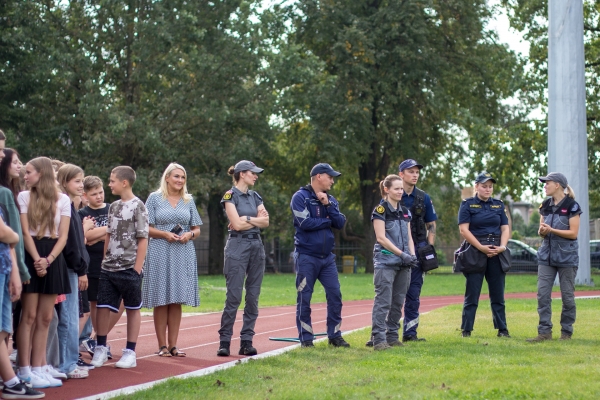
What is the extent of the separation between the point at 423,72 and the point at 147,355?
96.3 feet

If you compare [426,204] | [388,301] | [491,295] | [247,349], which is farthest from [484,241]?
[247,349]

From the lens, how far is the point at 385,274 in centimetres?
1034

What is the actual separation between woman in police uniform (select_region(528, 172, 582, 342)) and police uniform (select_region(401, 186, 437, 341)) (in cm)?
147

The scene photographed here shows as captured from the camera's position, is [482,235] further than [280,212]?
No

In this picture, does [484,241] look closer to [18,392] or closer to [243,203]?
[243,203]

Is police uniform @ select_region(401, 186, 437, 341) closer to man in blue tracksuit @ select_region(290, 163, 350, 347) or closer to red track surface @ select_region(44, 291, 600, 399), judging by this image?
man in blue tracksuit @ select_region(290, 163, 350, 347)

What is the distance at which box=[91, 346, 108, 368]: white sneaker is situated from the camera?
930 centimetres

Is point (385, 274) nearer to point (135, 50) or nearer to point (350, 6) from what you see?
point (135, 50)

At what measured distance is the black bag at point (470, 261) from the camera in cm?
1173

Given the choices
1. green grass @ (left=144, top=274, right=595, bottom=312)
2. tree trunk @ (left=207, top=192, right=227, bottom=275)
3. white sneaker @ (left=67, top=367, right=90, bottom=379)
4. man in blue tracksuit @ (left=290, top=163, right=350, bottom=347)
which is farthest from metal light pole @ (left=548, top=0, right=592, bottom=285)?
tree trunk @ (left=207, top=192, right=227, bottom=275)

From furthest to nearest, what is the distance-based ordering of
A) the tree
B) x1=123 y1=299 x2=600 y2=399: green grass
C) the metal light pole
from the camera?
1. the tree
2. the metal light pole
3. x1=123 y1=299 x2=600 y2=399: green grass

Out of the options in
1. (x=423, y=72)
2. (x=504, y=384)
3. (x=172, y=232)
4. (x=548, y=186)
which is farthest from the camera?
(x=423, y=72)

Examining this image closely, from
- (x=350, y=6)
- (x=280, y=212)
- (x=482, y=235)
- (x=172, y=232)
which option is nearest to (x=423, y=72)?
(x=350, y=6)

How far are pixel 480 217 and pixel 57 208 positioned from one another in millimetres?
5850
